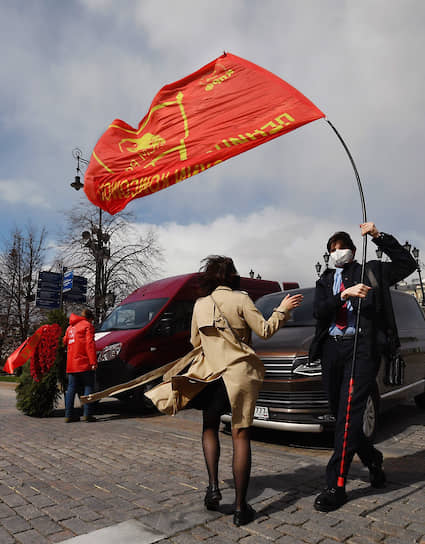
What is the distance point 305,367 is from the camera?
211 inches

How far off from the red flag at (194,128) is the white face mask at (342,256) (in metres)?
1.14

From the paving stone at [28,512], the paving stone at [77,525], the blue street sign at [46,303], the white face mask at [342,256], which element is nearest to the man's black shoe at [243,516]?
the paving stone at [77,525]

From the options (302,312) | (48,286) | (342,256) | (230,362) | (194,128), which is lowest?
(230,362)

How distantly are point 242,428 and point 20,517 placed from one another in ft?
5.67

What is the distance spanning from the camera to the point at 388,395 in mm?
5953

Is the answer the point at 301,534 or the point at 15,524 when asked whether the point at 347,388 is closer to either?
the point at 301,534

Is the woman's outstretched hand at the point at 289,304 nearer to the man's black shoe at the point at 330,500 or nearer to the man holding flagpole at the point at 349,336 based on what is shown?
the man holding flagpole at the point at 349,336

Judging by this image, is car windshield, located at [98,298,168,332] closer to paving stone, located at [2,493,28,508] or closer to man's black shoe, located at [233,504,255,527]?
paving stone, located at [2,493,28,508]

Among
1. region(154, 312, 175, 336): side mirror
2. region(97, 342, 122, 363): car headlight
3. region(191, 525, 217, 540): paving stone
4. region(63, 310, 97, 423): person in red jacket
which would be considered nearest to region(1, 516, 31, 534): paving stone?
region(191, 525, 217, 540): paving stone

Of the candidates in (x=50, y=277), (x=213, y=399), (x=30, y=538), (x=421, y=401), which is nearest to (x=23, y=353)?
(x=30, y=538)

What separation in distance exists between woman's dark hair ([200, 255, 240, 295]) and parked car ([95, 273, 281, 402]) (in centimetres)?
500

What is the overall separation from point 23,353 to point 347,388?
19.3ft

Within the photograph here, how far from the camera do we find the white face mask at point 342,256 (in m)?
3.70

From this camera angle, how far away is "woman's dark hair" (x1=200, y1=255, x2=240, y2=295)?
3430 mm
